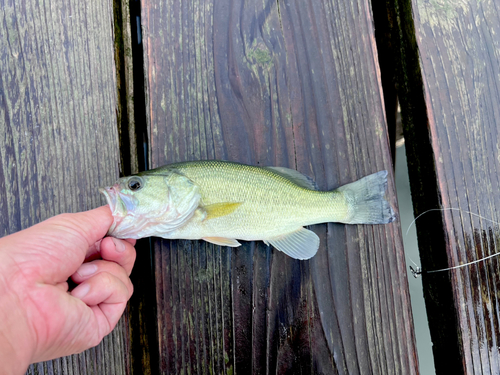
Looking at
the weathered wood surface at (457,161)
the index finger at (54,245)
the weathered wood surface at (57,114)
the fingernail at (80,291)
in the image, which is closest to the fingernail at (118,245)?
the index finger at (54,245)

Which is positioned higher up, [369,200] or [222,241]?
[369,200]

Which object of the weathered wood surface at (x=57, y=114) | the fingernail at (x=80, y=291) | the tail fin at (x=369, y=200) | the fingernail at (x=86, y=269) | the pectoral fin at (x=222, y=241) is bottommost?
the fingernail at (x=80, y=291)

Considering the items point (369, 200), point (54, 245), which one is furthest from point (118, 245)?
point (369, 200)

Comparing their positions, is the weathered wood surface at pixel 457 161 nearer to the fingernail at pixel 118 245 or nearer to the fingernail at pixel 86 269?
the fingernail at pixel 118 245

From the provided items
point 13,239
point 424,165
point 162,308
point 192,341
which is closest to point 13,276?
point 13,239

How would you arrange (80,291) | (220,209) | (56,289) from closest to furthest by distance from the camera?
1. (56,289)
2. (80,291)
3. (220,209)

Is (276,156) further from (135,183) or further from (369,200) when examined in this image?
(135,183)
